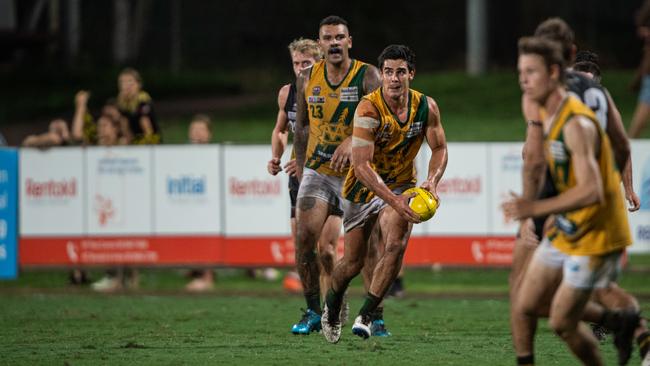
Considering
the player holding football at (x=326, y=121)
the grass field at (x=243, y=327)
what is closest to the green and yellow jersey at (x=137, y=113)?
the grass field at (x=243, y=327)

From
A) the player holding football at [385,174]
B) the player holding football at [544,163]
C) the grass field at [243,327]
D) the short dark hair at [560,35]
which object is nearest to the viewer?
the player holding football at [544,163]

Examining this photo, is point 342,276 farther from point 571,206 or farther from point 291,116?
point 571,206

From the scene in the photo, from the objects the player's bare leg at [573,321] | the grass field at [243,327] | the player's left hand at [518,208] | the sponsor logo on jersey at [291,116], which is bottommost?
the grass field at [243,327]

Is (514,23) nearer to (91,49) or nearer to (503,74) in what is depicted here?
(503,74)

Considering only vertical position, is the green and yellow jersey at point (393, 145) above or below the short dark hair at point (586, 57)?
below

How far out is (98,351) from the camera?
→ 1049cm

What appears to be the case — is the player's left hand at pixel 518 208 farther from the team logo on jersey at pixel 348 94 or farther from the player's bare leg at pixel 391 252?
the team logo on jersey at pixel 348 94

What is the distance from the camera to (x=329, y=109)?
Answer: 1141 centimetres

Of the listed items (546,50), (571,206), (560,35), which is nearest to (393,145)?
(560,35)

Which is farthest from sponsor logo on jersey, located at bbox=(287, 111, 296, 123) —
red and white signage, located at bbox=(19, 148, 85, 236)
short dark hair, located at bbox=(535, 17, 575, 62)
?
red and white signage, located at bbox=(19, 148, 85, 236)

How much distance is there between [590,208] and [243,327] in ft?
18.6

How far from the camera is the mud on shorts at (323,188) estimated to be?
11.4m

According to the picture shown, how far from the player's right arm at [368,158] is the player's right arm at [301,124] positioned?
1.09m

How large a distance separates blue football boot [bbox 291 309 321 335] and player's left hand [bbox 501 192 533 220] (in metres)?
4.44
